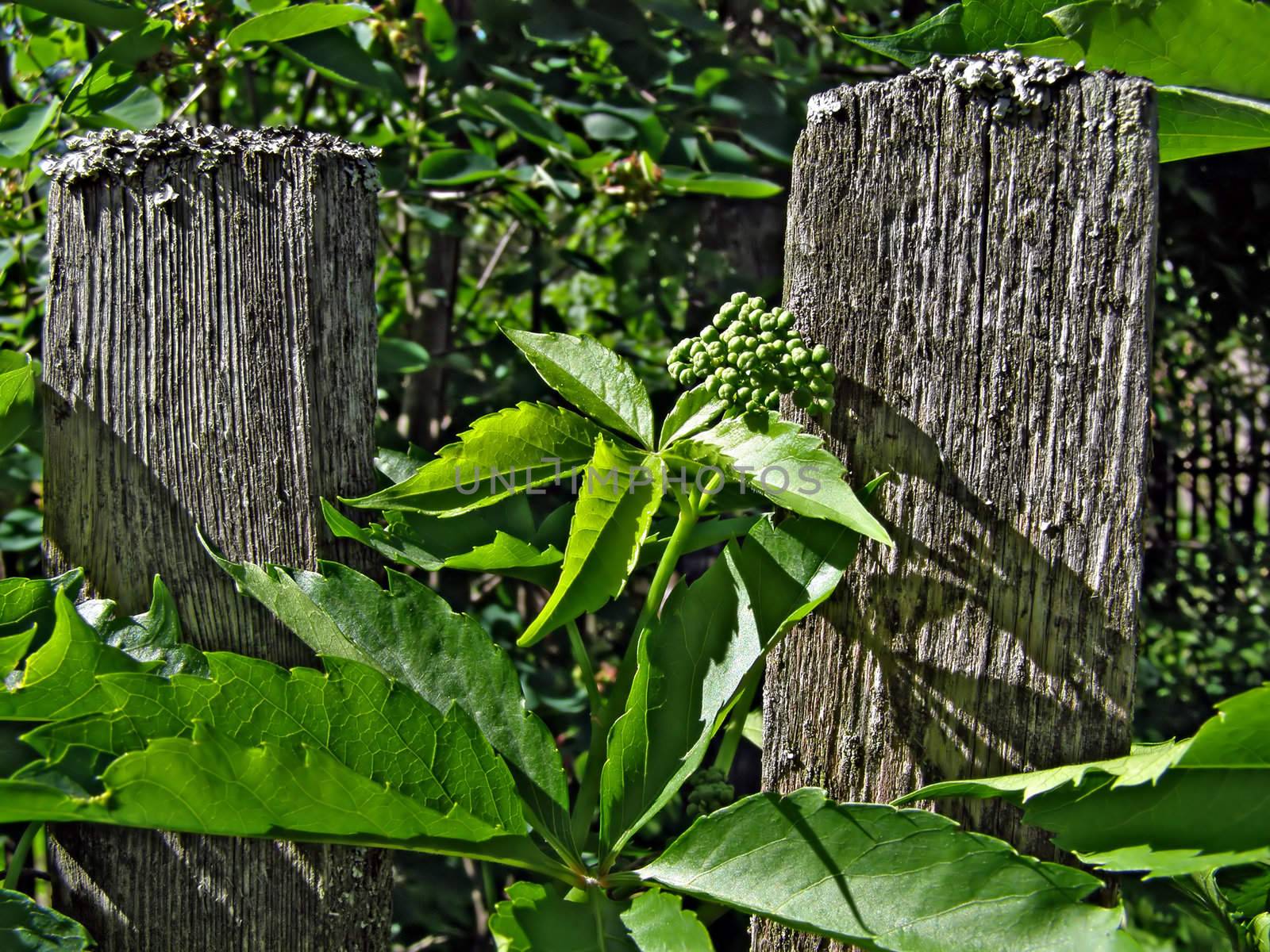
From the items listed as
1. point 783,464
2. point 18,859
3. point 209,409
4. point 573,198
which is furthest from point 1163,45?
point 18,859

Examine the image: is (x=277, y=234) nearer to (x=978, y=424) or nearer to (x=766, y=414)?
(x=766, y=414)

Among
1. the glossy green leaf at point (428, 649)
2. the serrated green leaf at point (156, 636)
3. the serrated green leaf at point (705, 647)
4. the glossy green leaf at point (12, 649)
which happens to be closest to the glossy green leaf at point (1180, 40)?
the serrated green leaf at point (705, 647)

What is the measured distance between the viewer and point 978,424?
84 cm

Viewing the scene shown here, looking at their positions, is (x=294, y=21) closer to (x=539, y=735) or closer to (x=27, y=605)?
(x=27, y=605)

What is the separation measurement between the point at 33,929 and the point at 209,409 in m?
0.52

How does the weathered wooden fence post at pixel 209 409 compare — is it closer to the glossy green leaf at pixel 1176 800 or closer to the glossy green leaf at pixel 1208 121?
the glossy green leaf at pixel 1176 800

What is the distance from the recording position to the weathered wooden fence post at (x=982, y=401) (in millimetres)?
805

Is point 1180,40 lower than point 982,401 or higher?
higher

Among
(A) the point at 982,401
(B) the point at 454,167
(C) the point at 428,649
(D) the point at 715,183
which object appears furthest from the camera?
(B) the point at 454,167

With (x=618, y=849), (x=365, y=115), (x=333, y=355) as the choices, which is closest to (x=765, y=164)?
(x=365, y=115)

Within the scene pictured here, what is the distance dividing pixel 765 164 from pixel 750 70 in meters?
0.26

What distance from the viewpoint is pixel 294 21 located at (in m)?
1.27

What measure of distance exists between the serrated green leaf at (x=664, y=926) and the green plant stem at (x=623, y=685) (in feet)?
0.44

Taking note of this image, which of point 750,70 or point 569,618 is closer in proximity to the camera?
point 569,618
